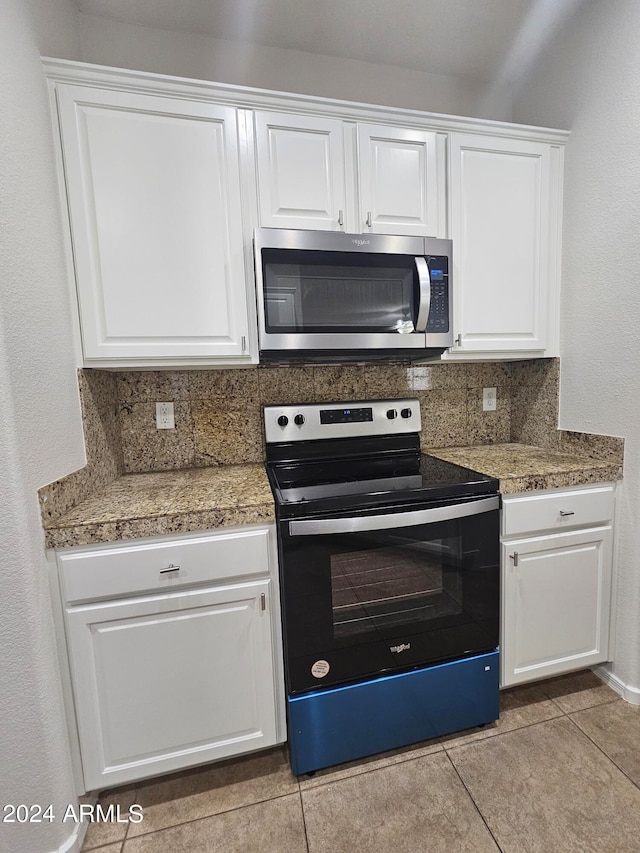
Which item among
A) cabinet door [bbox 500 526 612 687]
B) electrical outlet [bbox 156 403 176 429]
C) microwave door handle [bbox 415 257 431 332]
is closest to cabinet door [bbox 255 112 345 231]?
microwave door handle [bbox 415 257 431 332]

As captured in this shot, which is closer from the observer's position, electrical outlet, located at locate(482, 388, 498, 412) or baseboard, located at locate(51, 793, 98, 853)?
baseboard, located at locate(51, 793, 98, 853)

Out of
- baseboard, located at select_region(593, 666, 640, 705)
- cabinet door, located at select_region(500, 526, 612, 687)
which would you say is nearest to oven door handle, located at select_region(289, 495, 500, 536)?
cabinet door, located at select_region(500, 526, 612, 687)

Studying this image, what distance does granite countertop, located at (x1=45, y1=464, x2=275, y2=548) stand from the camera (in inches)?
44.9

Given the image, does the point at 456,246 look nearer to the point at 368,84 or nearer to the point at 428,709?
the point at 368,84

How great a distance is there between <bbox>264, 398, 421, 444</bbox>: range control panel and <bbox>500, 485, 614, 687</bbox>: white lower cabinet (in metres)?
0.64

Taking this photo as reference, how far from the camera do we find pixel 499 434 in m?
2.17

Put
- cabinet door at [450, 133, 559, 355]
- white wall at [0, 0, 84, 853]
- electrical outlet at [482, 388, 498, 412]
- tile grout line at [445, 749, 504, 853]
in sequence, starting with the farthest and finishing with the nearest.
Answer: electrical outlet at [482, 388, 498, 412] → cabinet door at [450, 133, 559, 355] → tile grout line at [445, 749, 504, 853] → white wall at [0, 0, 84, 853]

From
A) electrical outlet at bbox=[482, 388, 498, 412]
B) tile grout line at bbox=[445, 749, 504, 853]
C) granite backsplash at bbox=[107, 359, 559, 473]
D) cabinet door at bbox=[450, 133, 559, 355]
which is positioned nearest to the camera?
tile grout line at bbox=[445, 749, 504, 853]

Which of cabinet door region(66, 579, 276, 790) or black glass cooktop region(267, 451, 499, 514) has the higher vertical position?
black glass cooktop region(267, 451, 499, 514)

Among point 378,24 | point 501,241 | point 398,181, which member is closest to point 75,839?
point 398,181

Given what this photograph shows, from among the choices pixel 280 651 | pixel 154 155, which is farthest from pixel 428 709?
pixel 154 155

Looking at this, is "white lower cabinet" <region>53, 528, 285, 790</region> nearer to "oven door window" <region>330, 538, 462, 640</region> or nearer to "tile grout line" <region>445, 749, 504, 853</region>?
"oven door window" <region>330, 538, 462, 640</region>

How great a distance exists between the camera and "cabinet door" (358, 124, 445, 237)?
1.53 metres

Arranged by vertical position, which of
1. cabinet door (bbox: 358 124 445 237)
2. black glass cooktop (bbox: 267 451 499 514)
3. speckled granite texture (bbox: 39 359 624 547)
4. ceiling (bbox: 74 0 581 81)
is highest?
ceiling (bbox: 74 0 581 81)
